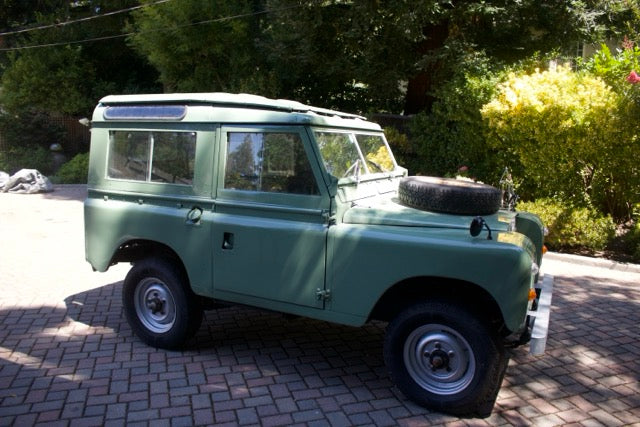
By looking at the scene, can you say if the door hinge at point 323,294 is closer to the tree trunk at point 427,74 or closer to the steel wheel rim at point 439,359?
the steel wheel rim at point 439,359

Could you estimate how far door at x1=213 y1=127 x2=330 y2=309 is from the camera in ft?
→ 12.2

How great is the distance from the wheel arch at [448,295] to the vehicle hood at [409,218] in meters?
0.38

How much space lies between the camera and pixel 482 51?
10.7m

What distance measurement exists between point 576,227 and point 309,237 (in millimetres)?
6022

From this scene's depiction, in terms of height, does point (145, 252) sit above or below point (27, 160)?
above

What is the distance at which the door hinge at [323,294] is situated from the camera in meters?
3.67

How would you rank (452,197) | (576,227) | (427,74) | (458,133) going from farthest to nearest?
(427,74) < (458,133) < (576,227) < (452,197)

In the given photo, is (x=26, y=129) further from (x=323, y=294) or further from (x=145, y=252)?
(x=323, y=294)

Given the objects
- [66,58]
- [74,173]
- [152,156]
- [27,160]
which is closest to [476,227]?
[152,156]

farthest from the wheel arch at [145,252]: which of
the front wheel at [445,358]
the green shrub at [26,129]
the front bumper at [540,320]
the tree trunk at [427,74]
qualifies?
the green shrub at [26,129]

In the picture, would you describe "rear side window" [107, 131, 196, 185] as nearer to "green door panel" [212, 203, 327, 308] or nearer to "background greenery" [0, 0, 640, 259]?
"green door panel" [212, 203, 327, 308]

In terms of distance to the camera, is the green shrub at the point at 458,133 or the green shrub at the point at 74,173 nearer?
the green shrub at the point at 458,133

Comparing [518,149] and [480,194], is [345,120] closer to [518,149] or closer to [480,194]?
[480,194]

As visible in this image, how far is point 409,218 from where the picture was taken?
3.64m
